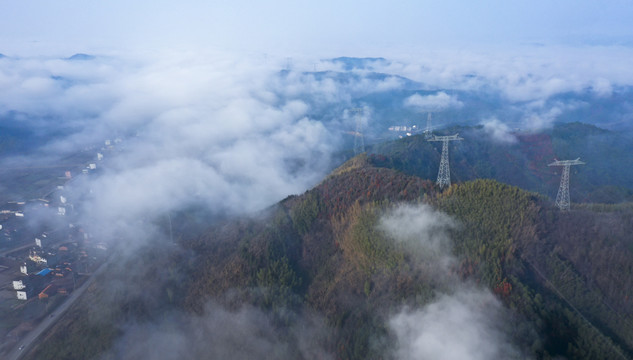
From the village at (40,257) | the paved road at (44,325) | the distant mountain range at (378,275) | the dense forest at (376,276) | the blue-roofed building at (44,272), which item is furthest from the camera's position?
the blue-roofed building at (44,272)

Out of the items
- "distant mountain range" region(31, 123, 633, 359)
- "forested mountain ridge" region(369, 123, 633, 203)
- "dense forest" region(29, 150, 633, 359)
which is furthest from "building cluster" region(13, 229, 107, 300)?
"forested mountain ridge" region(369, 123, 633, 203)

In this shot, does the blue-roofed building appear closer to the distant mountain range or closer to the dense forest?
the distant mountain range

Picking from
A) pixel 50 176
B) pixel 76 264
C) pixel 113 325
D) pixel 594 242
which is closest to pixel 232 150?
pixel 50 176

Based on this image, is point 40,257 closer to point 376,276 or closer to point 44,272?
point 44,272

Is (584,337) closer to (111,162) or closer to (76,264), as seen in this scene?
(76,264)


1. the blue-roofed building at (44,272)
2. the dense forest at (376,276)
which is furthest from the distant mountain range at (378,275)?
the blue-roofed building at (44,272)

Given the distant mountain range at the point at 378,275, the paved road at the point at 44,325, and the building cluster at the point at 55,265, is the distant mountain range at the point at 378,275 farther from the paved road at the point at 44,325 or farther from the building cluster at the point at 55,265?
the building cluster at the point at 55,265
